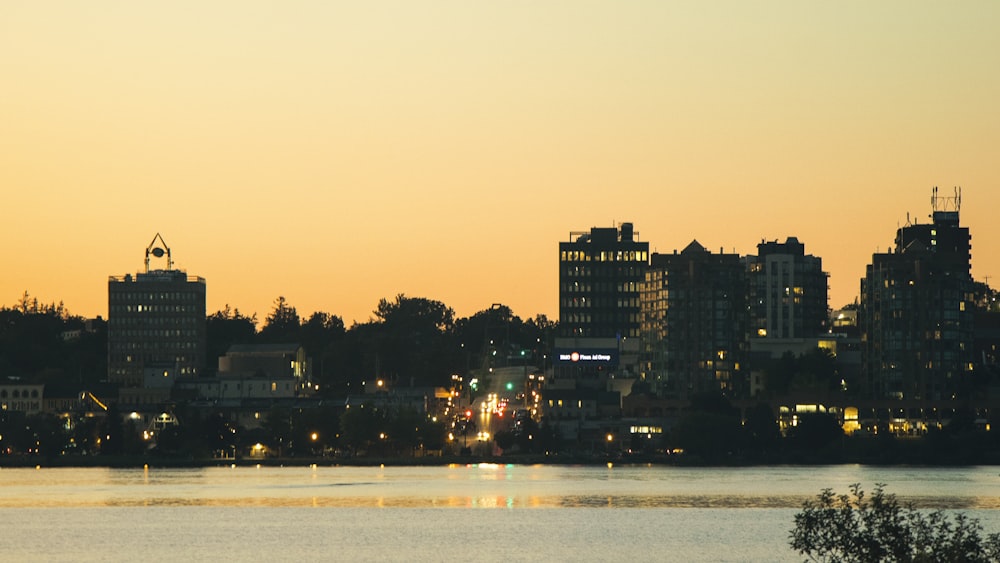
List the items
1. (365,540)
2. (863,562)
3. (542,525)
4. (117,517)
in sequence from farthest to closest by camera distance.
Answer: (117,517)
(542,525)
(365,540)
(863,562)

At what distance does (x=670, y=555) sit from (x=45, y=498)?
80109 mm

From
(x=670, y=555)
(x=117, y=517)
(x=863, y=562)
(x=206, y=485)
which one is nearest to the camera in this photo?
(x=863, y=562)

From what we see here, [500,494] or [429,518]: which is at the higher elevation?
[500,494]

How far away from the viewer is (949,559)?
51344mm

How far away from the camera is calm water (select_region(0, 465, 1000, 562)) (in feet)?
374

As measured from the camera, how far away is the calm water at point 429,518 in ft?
374

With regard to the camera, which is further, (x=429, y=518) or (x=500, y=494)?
(x=500, y=494)

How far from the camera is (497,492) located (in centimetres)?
17825

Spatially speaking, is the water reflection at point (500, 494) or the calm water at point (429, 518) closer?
the calm water at point (429, 518)

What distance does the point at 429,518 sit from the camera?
142000mm

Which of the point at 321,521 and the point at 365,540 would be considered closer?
the point at 365,540

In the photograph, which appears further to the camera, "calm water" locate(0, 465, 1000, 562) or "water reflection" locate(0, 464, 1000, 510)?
"water reflection" locate(0, 464, 1000, 510)

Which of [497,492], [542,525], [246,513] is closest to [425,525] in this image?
[542,525]

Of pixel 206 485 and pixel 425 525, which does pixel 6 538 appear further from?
pixel 206 485
